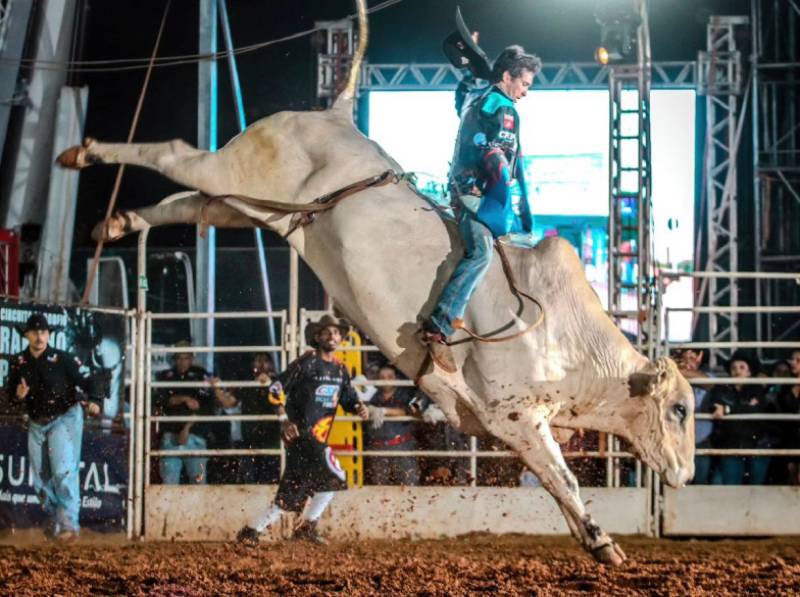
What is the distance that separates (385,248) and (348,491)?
397cm

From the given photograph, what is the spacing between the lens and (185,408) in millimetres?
9500

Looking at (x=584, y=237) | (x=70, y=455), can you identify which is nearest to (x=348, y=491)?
(x=70, y=455)

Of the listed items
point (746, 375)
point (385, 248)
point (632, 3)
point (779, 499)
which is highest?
point (632, 3)

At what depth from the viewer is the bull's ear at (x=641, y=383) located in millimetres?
5602

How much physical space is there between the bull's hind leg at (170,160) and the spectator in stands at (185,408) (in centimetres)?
368

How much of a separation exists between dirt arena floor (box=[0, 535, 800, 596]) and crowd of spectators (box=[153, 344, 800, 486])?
3.50 feet

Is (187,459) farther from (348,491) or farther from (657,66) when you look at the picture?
(657,66)

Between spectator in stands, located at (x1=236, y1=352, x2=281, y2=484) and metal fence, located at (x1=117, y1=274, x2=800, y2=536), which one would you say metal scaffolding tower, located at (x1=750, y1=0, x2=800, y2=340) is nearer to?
metal fence, located at (x1=117, y1=274, x2=800, y2=536)

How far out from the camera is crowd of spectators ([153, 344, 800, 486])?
934 cm

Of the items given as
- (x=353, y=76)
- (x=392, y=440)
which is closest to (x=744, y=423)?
(x=392, y=440)

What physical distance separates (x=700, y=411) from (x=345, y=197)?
16.4 ft

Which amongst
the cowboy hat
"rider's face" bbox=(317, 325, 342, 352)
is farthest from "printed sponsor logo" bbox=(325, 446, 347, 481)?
the cowboy hat

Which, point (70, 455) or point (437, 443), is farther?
point (437, 443)

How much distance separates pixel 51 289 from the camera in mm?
13641
